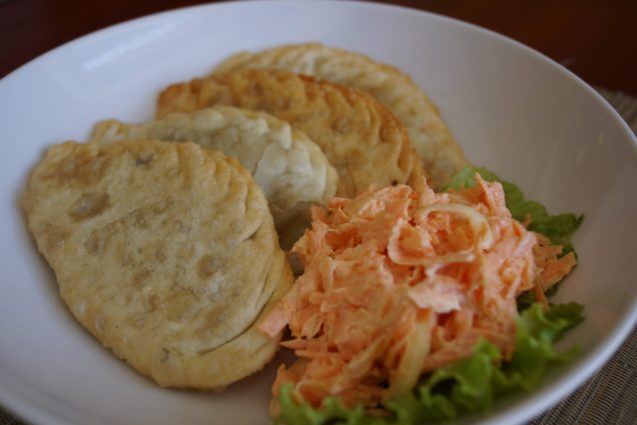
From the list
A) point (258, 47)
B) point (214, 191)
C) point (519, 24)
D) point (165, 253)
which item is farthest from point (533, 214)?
point (519, 24)

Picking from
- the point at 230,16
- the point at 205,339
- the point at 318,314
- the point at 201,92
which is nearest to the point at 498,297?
the point at 318,314

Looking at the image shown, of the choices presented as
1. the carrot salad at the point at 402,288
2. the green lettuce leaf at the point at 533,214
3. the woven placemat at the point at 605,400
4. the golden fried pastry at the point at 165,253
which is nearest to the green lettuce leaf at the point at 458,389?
the carrot salad at the point at 402,288

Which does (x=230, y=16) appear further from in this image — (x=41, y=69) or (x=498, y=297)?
(x=498, y=297)

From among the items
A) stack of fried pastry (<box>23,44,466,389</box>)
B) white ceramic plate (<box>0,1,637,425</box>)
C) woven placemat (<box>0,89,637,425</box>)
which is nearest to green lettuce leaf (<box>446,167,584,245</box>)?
white ceramic plate (<box>0,1,637,425</box>)

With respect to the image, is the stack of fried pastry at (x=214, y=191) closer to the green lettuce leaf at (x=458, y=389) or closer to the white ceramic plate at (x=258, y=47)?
the white ceramic plate at (x=258, y=47)

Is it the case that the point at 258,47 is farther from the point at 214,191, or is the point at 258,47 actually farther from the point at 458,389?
the point at 458,389

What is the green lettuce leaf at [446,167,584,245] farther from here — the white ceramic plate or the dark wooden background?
the dark wooden background
